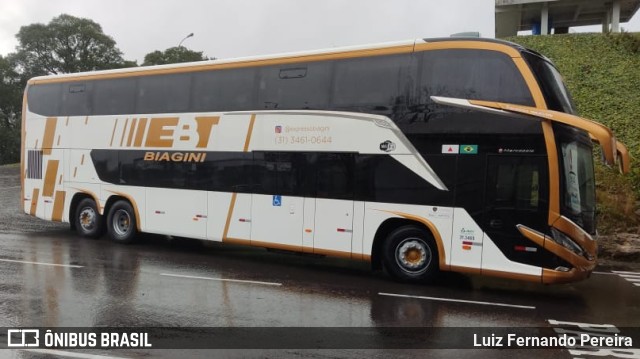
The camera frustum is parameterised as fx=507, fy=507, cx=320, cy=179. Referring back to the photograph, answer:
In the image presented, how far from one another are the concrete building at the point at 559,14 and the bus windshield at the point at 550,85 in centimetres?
2547

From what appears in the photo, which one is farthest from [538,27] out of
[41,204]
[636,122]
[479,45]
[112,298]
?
[112,298]

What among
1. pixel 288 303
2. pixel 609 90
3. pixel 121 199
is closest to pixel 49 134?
pixel 121 199

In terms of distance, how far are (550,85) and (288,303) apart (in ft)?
17.1

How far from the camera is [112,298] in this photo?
293 inches

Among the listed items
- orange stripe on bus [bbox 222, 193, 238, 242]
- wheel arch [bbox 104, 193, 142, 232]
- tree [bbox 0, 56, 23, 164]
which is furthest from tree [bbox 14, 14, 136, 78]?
orange stripe on bus [bbox 222, 193, 238, 242]

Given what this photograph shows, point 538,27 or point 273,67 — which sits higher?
point 538,27

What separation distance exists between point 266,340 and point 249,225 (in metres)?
4.69

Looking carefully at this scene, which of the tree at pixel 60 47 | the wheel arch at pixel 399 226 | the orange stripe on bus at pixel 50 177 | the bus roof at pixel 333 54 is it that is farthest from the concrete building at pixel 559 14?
the tree at pixel 60 47

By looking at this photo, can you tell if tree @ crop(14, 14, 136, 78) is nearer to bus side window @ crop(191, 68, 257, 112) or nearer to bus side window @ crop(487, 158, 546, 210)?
bus side window @ crop(191, 68, 257, 112)

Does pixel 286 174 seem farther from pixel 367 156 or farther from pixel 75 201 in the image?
pixel 75 201

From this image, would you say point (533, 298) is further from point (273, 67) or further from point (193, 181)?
point (193, 181)

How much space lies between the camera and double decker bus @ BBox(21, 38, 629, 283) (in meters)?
7.71

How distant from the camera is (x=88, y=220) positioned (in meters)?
13.2

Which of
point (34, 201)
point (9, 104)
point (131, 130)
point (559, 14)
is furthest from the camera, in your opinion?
point (9, 104)
